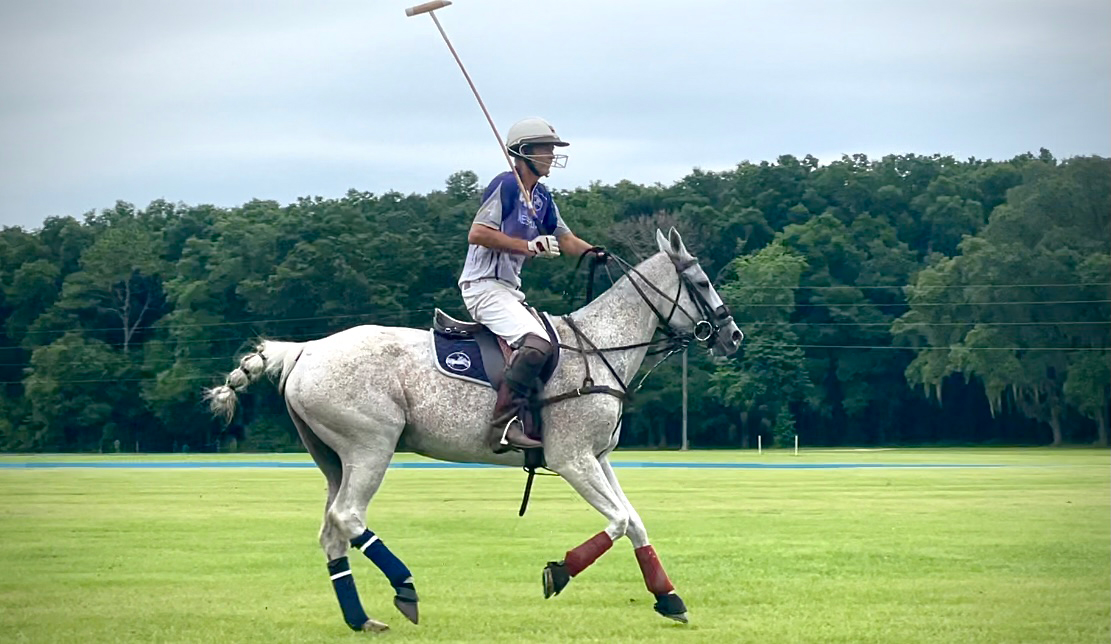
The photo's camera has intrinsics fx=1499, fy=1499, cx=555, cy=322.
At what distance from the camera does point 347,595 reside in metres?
10.7

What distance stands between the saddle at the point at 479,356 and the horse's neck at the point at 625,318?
1.49 ft

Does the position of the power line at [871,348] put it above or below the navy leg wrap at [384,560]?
above

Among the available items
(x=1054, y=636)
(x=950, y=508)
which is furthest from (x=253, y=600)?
(x=950, y=508)

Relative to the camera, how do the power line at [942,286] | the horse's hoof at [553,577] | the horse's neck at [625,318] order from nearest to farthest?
the horse's hoof at [553,577] → the horse's neck at [625,318] → the power line at [942,286]

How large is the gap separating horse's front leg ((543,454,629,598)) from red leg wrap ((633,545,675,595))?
9.0 inches

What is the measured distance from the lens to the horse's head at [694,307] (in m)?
11.9

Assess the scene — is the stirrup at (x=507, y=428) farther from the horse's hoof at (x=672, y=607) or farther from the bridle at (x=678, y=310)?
the horse's hoof at (x=672, y=607)

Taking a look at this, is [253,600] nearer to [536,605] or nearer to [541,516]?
[536,605]

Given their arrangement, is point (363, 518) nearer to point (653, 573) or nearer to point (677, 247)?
point (653, 573)

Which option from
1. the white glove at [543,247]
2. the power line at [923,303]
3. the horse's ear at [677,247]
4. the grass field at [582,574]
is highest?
the power line at [923,303]

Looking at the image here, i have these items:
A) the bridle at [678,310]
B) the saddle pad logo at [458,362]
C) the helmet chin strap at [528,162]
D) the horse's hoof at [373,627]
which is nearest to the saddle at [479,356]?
the saddle pad logo at [458,362]

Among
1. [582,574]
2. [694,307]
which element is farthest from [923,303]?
[694,307]

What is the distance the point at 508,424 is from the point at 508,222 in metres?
1.54

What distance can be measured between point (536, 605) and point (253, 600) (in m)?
2.32
